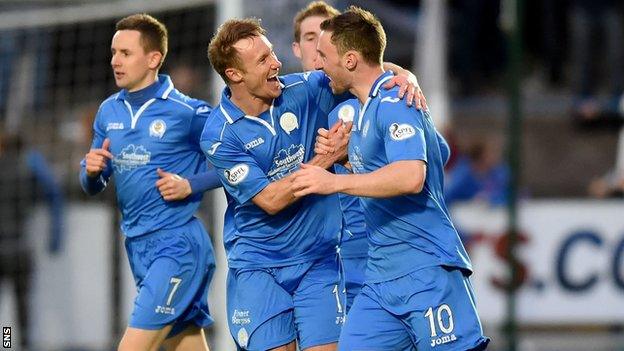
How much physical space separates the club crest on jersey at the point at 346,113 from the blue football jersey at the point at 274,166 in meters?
0.14

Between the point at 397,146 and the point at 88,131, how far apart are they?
20.5ft

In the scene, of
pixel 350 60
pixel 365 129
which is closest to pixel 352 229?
pixel 365 129

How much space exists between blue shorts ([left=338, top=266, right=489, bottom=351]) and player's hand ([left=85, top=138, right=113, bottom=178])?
6.42ft

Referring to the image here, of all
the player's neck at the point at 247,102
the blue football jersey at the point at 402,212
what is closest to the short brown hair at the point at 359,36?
the blue football jersey at the point at 402,212

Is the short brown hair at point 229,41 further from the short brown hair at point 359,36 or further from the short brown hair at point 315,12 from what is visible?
the short brown hair at point 315,12

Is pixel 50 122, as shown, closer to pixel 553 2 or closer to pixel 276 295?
pixel 553 2

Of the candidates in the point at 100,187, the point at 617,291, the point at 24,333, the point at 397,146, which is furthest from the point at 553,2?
the point at 397,146

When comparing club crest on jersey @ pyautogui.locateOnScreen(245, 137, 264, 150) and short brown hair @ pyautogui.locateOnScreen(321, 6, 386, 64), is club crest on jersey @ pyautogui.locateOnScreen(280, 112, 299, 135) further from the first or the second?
short brown hair @ pyautogui.locateOnScreen(321, 6, 386, 64)

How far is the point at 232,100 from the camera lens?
24.8 ft

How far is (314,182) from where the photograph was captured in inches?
260

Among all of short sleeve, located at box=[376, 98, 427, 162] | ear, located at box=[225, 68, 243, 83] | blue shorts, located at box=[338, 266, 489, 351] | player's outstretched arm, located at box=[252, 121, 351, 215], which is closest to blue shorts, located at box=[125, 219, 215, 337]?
player's outstretched arm, located at box=[252, 121, 351, 215]

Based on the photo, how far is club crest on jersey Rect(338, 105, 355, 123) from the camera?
24.8 feet

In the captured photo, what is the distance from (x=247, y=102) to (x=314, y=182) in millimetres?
1048

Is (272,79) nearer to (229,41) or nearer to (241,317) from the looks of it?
(229,41)
